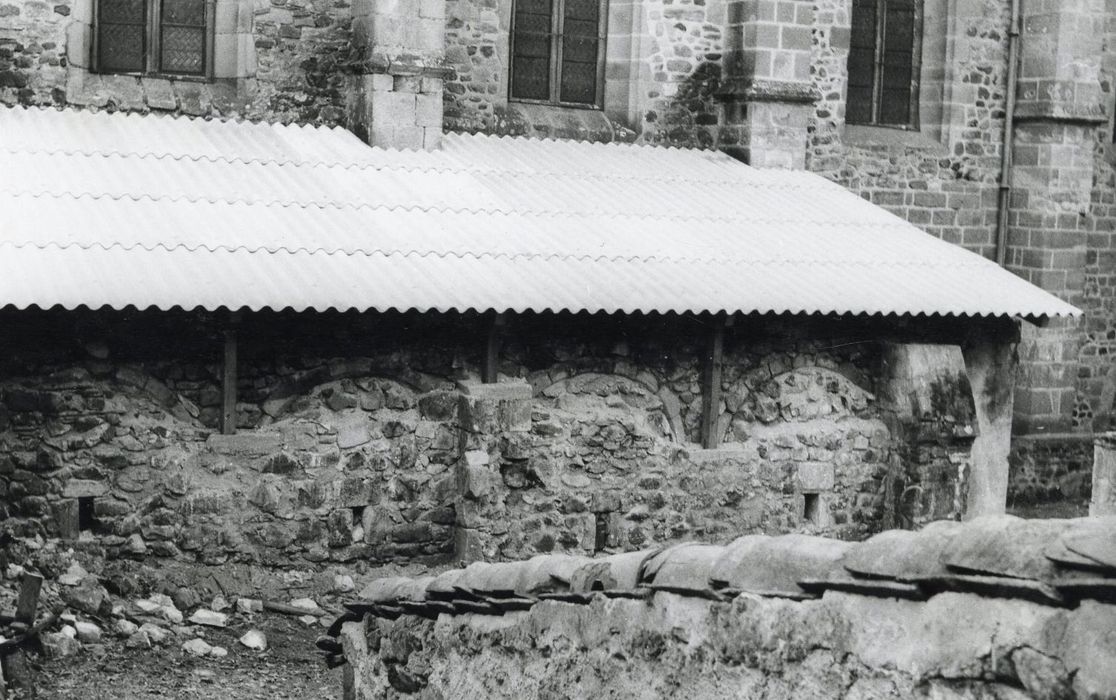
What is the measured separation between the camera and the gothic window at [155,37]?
39.1ft

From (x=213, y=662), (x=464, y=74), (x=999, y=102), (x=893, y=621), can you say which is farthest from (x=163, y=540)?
(x=999, y=102)

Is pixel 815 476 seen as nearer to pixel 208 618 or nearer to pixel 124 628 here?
pixel 208 618

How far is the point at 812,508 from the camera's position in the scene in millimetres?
11469

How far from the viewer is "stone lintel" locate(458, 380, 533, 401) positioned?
10.0 metres

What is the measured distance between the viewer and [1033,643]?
277 cm

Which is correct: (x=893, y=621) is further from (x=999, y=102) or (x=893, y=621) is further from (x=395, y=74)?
(x=999, y=102)

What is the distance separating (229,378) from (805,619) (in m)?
6.53

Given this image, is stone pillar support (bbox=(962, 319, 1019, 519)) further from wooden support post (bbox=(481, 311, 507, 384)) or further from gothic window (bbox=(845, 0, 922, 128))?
wooden support post (bbox=(481, 311, 507, 384))

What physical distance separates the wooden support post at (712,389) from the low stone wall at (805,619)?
5598 millimetres

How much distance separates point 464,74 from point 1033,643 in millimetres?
10781

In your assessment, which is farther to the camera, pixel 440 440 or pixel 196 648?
pixel 440 440

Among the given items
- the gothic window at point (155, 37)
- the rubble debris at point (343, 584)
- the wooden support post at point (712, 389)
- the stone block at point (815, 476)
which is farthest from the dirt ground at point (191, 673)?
the gothic window at point (155, 37)

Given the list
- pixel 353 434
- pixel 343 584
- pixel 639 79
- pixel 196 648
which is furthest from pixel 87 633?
pixel 639 79

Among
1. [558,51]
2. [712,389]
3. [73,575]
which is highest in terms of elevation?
[558,51]
